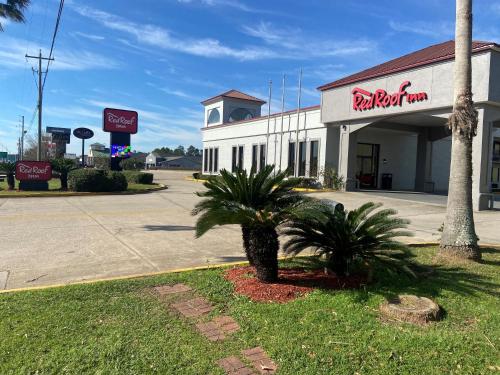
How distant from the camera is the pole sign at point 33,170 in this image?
21.0 metres

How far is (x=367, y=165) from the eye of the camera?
28688mm

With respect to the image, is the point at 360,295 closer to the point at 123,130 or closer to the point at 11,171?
the point at 11,171

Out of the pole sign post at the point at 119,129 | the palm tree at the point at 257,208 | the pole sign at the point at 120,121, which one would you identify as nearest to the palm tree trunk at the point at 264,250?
the palm tree at the point at 257,208

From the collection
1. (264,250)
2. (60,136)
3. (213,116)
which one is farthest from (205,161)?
(60,136)

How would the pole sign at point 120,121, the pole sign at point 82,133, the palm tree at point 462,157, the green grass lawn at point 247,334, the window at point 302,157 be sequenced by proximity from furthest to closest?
the pole sign at point 82,133 < the window at point 302,157 < the pole sign at point 120,121 < the palm tree at point 462,157 < the green grass lawn at point 247,334

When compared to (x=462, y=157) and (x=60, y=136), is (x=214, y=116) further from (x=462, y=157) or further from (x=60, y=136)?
(x=60, y=136)

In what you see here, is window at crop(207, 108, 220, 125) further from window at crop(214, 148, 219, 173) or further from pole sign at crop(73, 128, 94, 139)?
pole sign at crop(73, 128, 94, 139)

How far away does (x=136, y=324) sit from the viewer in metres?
4.07

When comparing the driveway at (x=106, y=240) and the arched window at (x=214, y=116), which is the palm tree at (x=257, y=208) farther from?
the arched window at (x=214, y=116)

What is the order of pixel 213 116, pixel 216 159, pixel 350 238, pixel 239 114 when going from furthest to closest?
1. pixel 213 116
2. pixel 239 114
3. pixel 216 159
4. pixel 350 238

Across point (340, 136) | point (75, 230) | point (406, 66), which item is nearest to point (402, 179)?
point (340, 136)

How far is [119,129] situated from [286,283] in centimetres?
2371

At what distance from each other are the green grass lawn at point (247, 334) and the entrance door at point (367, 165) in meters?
23.5

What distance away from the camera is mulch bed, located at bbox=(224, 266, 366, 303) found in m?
4.89
